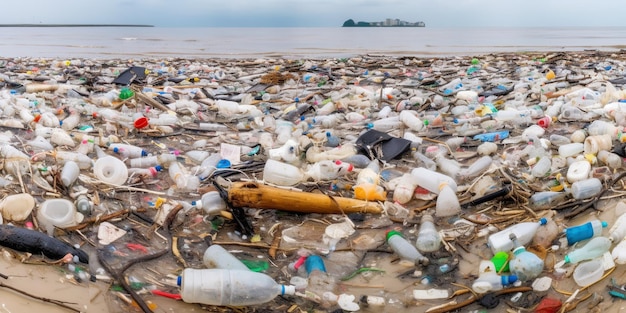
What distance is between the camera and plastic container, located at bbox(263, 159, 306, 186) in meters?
3.23

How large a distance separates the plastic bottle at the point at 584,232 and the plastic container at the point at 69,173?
109 inches

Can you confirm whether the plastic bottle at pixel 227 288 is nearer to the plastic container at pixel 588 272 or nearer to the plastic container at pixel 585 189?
the plastic container at pixel 588 272

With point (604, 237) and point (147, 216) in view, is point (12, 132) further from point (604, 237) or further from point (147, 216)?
point (604, 237)

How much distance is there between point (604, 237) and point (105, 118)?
14.3 ft

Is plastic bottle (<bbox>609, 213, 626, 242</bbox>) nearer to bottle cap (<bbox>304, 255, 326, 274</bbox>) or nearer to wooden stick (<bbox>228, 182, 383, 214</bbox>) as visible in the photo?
wooden stick (<bbox>228, 182, 383, 214</bbox>)

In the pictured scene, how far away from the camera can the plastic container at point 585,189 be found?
2.74 meters

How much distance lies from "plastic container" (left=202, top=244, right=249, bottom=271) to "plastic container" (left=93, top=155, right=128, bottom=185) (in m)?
1.08

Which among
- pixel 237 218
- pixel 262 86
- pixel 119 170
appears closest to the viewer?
pixel 237 218

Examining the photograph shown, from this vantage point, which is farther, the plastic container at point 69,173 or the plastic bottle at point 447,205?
the plastic container at point 69,173

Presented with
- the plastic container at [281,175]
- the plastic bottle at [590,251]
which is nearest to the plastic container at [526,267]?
the plastic bottle at [590,251]

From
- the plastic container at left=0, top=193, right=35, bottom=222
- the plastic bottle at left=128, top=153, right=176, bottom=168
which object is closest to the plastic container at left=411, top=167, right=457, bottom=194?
the plastic bottle at left=128, top=153, right=176, bottom=168

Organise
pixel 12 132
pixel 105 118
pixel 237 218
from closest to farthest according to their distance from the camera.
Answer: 1. pixel 237 218
2. pixel 12 132
3. pixel 105 118

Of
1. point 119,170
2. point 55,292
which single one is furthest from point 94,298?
point 119,170

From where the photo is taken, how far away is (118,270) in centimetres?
224
